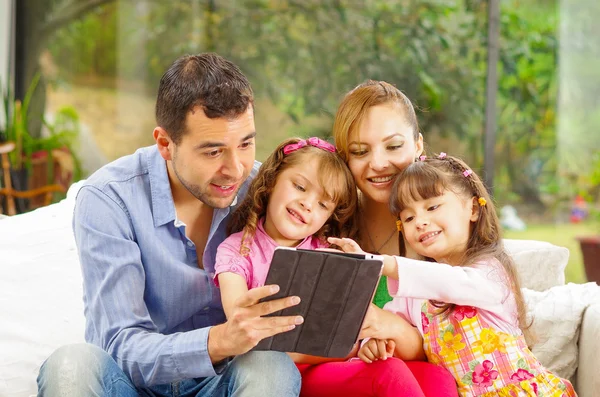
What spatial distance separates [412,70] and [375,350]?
10.5 feet

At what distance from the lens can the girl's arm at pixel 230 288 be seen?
1768mm

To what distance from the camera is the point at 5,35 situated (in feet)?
18.4

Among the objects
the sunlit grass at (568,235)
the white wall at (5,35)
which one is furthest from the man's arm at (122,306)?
the white wall at (5,35)

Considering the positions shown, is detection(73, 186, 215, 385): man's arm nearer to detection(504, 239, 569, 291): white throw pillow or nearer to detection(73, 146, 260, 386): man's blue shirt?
detection(73, 146, 260, 386): man's blue shirt

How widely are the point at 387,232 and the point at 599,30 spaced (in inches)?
113

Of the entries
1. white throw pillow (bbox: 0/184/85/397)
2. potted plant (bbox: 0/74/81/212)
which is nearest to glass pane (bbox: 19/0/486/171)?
potted plant (bbox: 0/74/81/212)

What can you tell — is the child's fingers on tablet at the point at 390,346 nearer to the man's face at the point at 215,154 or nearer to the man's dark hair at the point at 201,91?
the man's face at the point at 215,154

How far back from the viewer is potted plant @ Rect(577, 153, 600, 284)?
4.30 metres

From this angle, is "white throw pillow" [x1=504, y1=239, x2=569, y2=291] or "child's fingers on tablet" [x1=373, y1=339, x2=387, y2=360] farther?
"white throw pillow" [x1=504, y1=239, x2=569, y2=291]

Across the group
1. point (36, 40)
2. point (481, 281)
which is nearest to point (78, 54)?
point (36, 40)

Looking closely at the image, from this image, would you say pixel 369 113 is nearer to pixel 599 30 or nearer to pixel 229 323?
pixel 229 323

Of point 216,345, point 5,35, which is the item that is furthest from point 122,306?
point 5,35

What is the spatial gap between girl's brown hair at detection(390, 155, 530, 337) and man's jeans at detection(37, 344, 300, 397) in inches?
18.6

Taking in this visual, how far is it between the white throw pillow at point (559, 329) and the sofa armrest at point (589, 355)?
0.02 meters
